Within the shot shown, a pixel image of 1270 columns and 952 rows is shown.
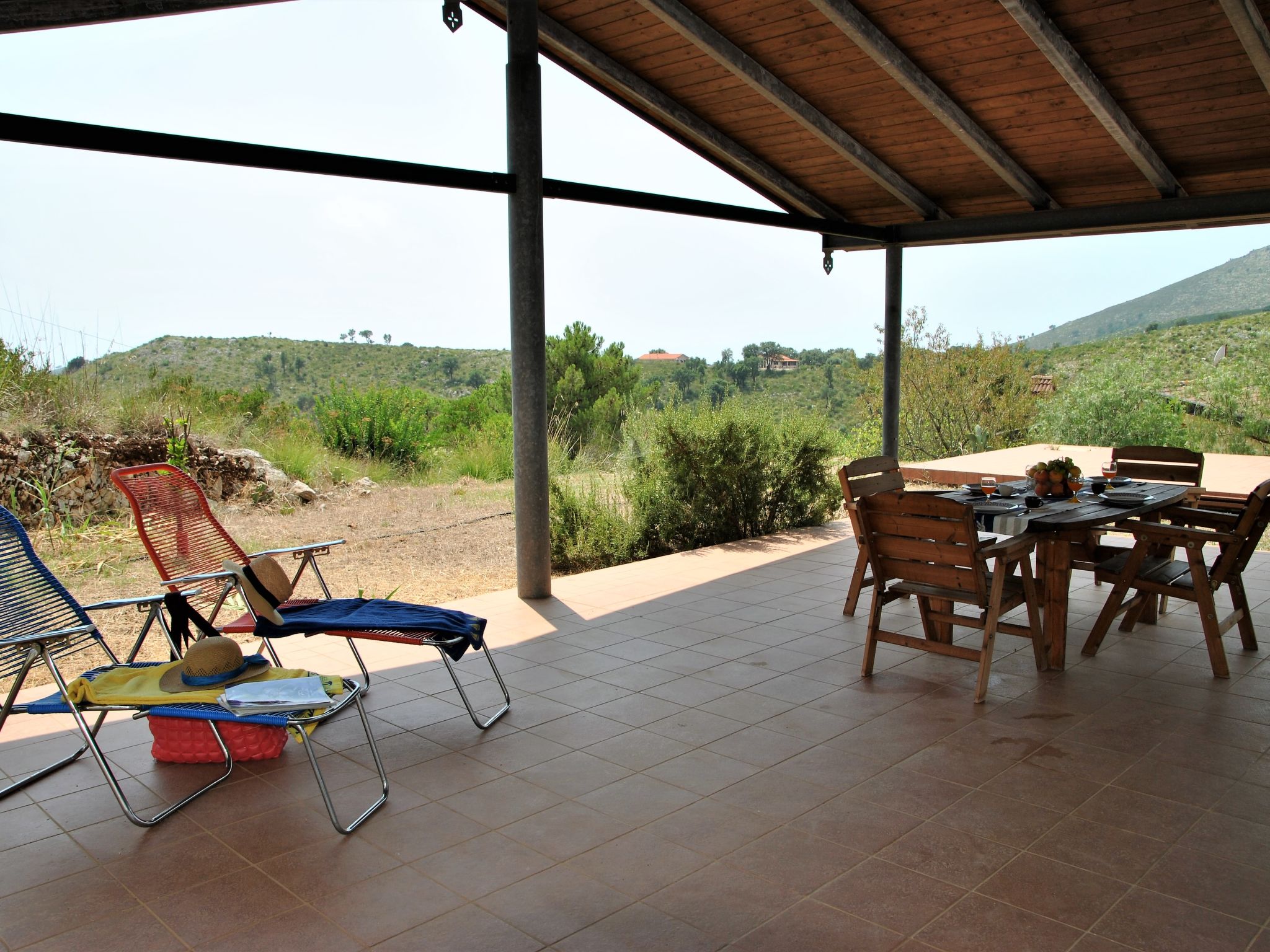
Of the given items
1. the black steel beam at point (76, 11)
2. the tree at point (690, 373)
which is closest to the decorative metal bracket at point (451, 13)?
the black steel beam at point (76, 11)

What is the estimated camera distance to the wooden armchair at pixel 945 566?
12.8 feet

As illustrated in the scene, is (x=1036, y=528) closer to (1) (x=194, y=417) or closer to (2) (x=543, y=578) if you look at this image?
(2) (x=543, y=578)

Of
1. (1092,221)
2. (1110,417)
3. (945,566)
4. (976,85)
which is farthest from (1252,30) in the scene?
(1110,417)

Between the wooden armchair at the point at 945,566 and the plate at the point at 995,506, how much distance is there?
157 millimetres

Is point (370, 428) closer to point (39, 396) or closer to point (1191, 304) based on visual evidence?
point (39, 396)

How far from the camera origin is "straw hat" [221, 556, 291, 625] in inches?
135

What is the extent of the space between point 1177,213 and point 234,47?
19.5m

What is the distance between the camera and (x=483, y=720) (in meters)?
3.76

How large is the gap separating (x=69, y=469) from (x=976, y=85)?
777 cm

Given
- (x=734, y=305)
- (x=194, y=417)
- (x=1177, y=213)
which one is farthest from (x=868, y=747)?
(x=734, y=305)

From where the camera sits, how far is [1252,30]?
492 centimetres

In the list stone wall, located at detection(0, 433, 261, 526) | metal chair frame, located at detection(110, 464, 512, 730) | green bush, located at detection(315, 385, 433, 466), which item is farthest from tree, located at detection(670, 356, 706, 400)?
metal chair frame, located at detection(110, 464, 512, 730)

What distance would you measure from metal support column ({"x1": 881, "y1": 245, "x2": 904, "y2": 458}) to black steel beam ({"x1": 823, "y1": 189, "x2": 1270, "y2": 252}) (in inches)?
15.6

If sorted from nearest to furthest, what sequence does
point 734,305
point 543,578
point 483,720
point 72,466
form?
point 483,720
point 543,578
point 72,466
point 734,305
